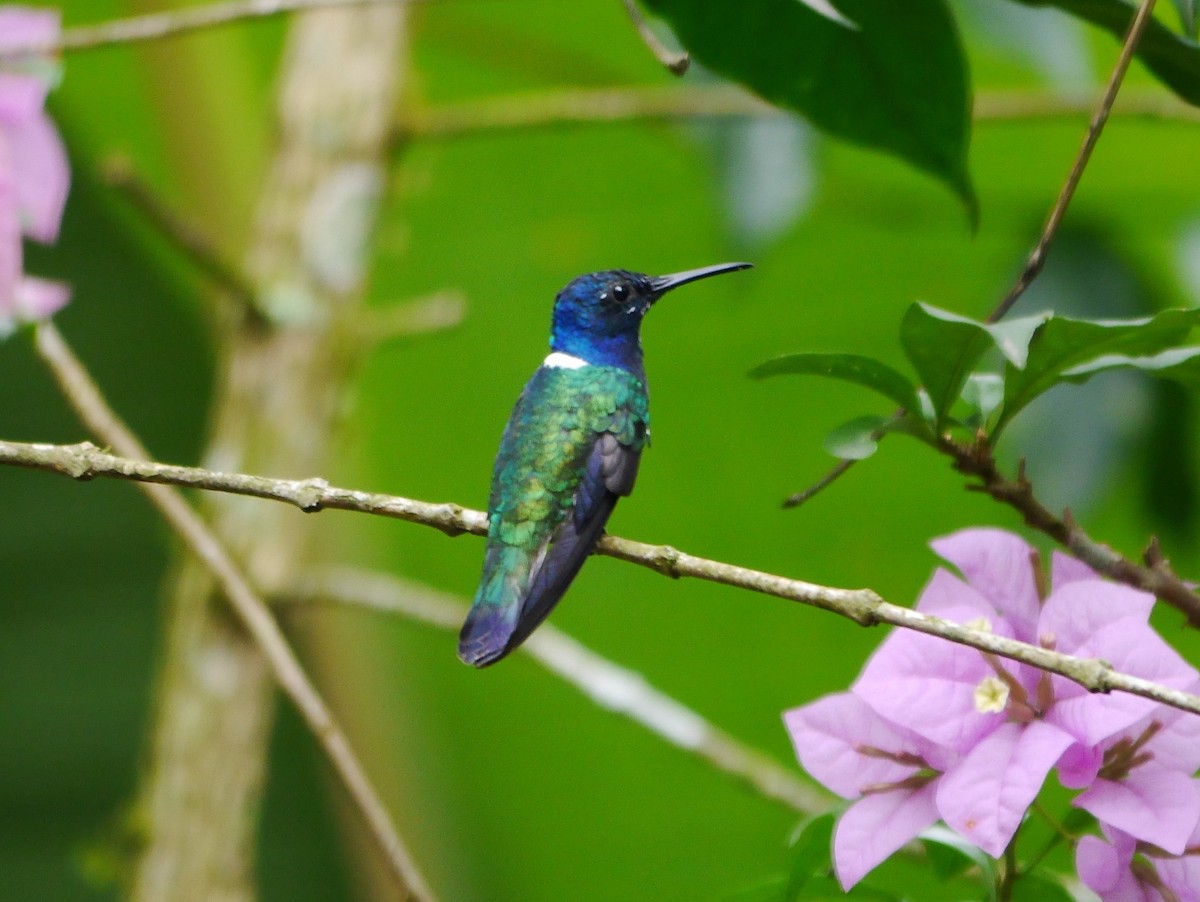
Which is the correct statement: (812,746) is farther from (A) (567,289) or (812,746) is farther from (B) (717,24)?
(A) (567,289)

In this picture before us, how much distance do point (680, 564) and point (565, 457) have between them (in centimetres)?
47

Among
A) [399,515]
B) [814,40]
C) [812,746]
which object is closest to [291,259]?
[814,40]

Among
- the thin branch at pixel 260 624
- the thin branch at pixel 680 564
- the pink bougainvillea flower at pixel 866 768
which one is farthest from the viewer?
the thin branch at pixel 260 624

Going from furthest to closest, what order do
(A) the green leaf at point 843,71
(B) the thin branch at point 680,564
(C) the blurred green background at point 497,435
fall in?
(C) the blurred green background at point 497,435
(A) the green leaf at point 843,71
(B) the thin branch at point 680,564

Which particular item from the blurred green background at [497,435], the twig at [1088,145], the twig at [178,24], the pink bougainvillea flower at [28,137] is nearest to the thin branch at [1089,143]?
the twig at [1088,145]

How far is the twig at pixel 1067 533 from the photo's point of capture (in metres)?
0.75

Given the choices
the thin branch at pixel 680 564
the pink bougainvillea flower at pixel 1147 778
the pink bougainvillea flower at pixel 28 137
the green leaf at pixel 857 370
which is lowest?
the pink bougainvillea flower at pixel 1147 778

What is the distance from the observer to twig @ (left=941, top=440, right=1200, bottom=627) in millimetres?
745

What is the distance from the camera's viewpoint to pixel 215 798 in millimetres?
1614

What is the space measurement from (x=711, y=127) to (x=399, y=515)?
131 centimetres

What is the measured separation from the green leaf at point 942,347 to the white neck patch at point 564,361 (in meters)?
0.64

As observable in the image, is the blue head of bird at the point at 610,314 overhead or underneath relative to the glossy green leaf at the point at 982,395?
underneath

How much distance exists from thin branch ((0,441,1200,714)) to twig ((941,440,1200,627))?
0.35ft

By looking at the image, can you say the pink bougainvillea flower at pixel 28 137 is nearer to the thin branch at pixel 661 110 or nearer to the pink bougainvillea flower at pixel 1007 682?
the pink bougainvillea flower at pixel 1007 682
